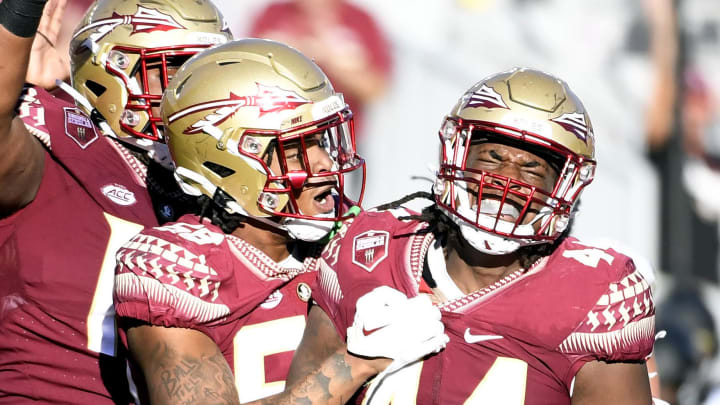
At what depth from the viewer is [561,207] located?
10.1ft

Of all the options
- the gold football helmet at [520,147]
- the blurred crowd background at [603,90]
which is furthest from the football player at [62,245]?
the blurred crowd background at [603,90]

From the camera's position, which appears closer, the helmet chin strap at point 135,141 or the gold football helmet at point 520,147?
the gold football helmet at point 520,147

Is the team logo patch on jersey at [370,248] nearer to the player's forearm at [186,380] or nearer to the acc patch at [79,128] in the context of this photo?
the player's forearm at [186,380]

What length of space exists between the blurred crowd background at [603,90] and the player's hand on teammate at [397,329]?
3.02 m

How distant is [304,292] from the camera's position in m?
3.34

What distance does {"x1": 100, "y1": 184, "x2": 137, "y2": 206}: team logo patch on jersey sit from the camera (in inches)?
142

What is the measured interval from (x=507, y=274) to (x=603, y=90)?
441 cm

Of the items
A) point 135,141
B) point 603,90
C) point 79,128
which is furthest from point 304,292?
point 603,90

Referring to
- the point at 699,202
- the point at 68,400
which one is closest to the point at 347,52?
the point at 699,202

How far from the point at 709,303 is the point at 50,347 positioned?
18.0ft

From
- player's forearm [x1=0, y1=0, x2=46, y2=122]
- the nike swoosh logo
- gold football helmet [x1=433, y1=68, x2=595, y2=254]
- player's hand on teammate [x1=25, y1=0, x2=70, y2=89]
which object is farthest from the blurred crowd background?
player's forearm [x1=0, y1=0, x2=46, y2=122]

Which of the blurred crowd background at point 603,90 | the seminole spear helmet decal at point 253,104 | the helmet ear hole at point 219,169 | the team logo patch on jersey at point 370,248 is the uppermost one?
the seminole spear helmet decal at point 253,104

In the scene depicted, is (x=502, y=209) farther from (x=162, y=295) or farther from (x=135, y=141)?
(x=135, y=141)

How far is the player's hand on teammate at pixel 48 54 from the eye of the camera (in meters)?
4.06
